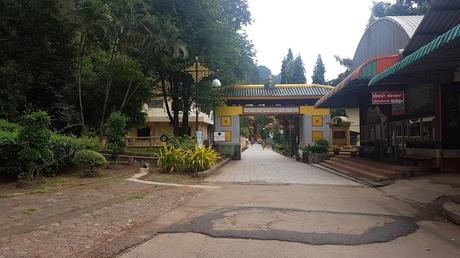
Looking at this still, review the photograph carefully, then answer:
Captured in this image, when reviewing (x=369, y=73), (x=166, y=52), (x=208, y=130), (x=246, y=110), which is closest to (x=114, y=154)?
(x=166, y=52)

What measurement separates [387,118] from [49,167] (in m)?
15.1

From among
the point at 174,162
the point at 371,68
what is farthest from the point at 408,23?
the point at 174,162

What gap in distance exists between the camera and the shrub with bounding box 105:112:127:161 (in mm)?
19484

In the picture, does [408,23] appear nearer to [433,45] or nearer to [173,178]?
[433,45]

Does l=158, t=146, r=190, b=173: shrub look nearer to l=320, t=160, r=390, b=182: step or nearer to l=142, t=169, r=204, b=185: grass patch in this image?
l=142, t=169, r=204, b=185: grass patch

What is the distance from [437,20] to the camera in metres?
13.7

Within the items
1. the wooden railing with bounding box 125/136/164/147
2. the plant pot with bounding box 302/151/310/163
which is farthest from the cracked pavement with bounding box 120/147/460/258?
the wooden railing with bounding box 125/136/164/147

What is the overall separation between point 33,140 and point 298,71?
71853 millimetres

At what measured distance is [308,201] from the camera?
451 inches

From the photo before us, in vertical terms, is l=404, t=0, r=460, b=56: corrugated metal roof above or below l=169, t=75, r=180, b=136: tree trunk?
above

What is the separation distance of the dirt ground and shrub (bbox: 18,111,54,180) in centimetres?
75

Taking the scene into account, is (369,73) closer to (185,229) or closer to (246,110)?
(185,229)

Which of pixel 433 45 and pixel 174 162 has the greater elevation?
pixel 433 45

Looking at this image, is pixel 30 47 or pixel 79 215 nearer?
pixel 79 215
